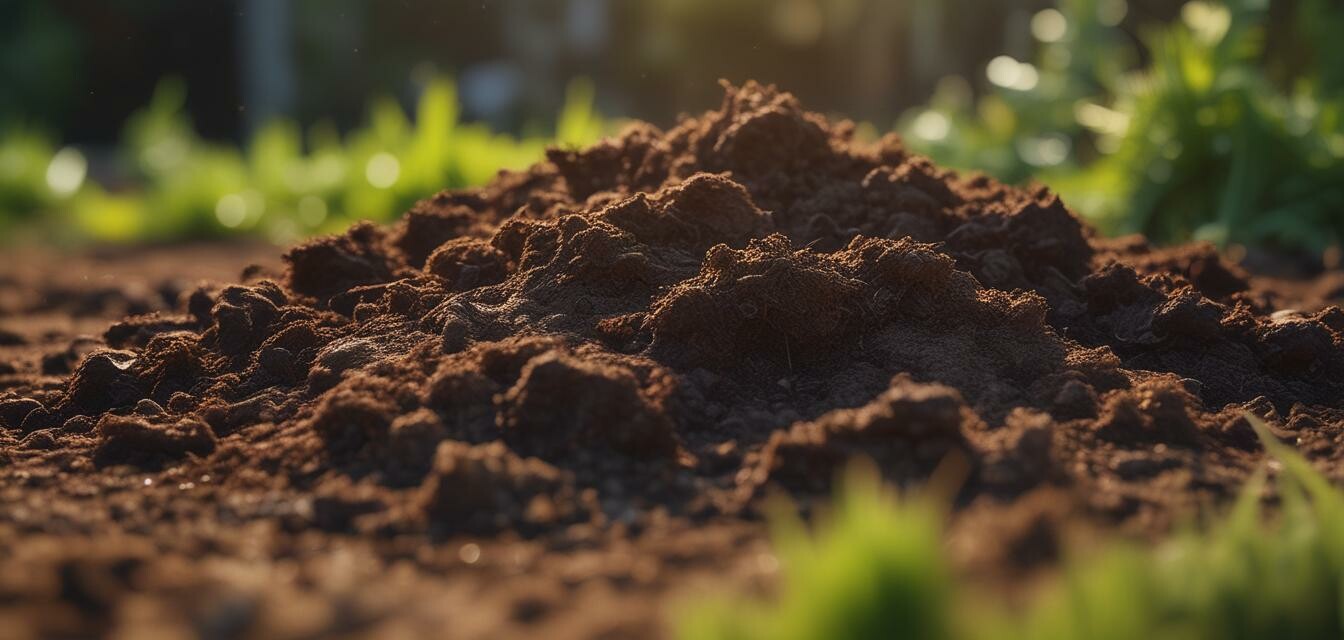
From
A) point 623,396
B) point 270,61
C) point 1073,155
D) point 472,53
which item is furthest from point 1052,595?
point 472,53

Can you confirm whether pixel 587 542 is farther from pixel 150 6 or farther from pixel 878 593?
pixel 150 6

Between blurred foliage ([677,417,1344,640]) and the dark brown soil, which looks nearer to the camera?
blurred foliage ([677,417,1344,640])

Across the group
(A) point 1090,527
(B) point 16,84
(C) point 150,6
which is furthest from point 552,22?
(A) point 1090,527

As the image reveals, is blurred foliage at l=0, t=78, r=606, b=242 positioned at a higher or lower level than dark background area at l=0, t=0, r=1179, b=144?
lower

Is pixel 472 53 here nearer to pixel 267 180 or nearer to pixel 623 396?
pixel 267 180

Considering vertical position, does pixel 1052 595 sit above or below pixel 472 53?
below

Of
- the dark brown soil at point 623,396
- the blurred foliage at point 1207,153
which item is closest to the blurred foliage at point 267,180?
the blurred foliage at point 1207,153

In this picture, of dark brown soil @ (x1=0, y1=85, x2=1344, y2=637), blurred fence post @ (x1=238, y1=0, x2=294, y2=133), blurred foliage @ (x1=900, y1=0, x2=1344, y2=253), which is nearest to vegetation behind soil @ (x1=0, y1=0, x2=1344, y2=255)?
blurred foliage @ (x1=900, y1=0, x2=1344, y2=253)

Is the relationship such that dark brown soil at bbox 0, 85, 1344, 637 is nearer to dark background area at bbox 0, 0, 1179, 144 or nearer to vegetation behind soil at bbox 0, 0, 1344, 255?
vegetation behind soil at bbox 0, 0, 1344, 255
